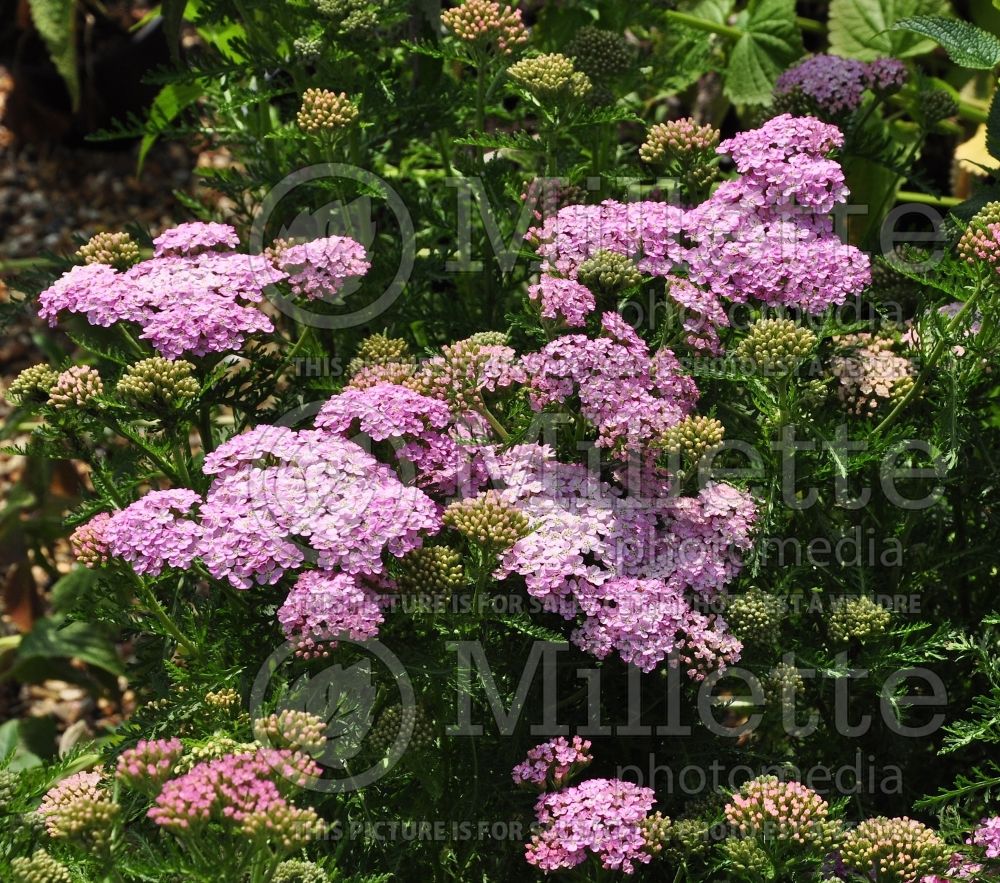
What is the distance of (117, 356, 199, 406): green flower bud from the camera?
2844mm

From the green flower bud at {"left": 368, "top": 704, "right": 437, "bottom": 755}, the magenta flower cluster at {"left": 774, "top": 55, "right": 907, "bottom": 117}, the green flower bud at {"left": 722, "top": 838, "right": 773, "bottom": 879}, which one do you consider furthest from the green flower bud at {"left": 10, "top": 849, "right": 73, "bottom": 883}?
the magenta flower cluster at {"left": 774, "top": 55, "right": 907, "bottom": 117}

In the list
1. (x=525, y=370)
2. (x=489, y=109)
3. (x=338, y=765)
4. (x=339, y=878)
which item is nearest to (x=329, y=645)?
(x=338, y=765)

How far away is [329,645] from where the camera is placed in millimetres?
2705

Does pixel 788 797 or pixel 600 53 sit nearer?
pixel 788 797

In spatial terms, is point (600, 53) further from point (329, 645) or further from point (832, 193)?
point (329, 645)

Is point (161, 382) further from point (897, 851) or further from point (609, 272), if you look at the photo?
point (897, 851)

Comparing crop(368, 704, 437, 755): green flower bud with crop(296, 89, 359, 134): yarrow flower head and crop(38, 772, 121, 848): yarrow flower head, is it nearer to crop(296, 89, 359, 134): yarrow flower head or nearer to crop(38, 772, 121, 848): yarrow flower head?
A: crop(38, 772, 121, 848): yarrow flower head

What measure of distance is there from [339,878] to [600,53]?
2.17 metres

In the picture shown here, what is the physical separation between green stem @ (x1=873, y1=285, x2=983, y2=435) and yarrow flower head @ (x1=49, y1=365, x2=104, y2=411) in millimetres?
1666

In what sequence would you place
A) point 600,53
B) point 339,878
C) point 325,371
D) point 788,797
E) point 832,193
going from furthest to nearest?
point 600,53 < point 325,371 < point 832,193 < point 339,878 < point 788,797

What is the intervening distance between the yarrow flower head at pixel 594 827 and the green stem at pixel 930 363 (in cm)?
98

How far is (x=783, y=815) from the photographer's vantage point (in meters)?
2.57

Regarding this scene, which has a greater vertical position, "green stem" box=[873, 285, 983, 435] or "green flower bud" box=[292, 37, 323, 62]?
"green flower bud" box=[292, 37, 323, 62]

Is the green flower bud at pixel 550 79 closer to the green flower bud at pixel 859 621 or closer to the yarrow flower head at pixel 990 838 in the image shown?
the green flower bud at pixel 859 621
